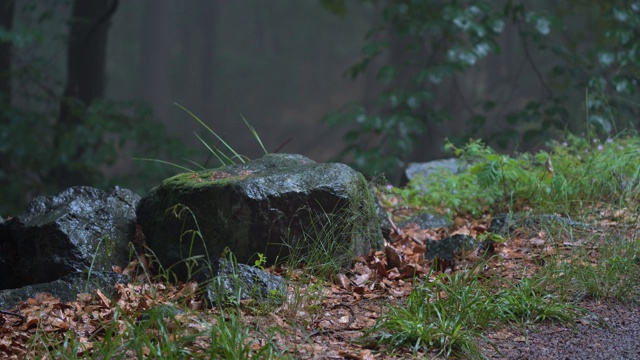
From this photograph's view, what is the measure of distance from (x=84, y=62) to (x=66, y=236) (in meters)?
6.76

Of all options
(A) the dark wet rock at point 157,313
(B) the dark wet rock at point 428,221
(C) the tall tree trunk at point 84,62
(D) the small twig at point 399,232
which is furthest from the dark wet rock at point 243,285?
(C) the tall tree trunk at point 84,62

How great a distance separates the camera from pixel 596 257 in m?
4.04

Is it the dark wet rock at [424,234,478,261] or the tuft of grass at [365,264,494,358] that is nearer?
the tuft of grass at [365,264,494,358]

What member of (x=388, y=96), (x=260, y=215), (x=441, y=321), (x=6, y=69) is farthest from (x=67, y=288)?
(x=6, y=69)

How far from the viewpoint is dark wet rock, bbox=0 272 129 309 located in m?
3.69

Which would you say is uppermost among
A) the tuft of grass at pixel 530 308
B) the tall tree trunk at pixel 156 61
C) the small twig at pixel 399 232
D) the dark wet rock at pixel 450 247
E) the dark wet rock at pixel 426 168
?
the tuft of grass at pixel 530 308

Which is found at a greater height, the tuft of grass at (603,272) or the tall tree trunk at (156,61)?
the tuft of grass at (603,272)

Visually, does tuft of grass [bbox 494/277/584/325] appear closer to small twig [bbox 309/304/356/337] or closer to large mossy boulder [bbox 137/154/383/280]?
small twig [bbox 309/304/356/337]

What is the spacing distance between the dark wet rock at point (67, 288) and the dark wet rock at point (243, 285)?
588 mm

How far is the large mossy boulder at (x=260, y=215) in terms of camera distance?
159 inches

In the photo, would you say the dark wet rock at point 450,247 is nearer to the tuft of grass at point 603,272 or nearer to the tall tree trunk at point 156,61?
the tuft of grass at point 603,272

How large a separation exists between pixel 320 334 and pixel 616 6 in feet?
23.5

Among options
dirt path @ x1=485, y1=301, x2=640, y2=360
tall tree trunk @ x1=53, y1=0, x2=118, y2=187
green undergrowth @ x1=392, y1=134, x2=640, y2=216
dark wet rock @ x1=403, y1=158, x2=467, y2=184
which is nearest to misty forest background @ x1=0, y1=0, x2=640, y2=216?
tall tree trunk @ x1=53, y1=0, x2=118, y2=187

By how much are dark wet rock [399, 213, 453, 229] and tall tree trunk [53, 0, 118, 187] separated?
5.37 m
